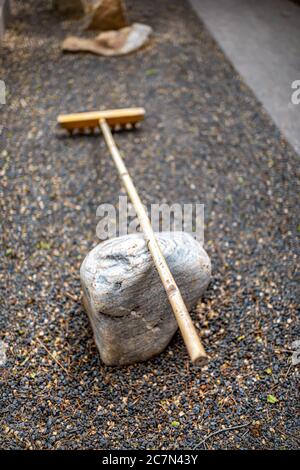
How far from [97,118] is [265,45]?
6.88 feet

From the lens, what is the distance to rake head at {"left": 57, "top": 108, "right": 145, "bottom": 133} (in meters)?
3.37

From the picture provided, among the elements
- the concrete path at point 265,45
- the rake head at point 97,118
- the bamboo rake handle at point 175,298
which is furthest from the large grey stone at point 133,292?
the concrete path at point 265,45

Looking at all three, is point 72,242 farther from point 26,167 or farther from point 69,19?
point 69,19

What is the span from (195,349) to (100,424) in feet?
2.29

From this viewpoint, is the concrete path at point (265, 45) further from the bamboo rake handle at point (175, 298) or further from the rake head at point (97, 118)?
the bamboo rake handle at point (175, 298)

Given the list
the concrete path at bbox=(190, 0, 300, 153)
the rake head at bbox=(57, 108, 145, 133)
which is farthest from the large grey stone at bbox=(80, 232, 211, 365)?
the concrete path at bbox=(190, 0, 300, 153)

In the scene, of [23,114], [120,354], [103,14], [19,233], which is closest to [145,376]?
[120,354]

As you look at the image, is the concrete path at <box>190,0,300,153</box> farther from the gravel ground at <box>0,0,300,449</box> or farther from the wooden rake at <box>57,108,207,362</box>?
the wooden rake at <box>57,108,207,362</box>

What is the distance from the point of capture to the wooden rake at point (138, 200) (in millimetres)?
1623

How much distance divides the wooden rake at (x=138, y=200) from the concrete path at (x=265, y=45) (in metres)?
1.18

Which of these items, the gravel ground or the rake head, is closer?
the gravel ground

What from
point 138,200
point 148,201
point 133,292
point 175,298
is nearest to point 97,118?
point 148,201

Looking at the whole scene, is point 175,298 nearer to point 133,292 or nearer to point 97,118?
point 133,292

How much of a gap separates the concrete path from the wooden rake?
118 centimetres
